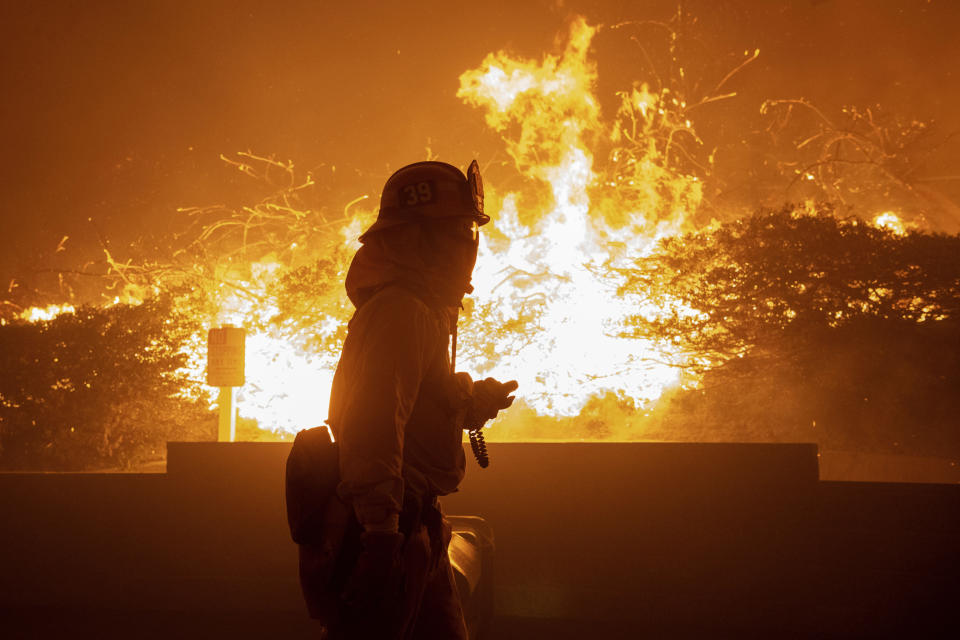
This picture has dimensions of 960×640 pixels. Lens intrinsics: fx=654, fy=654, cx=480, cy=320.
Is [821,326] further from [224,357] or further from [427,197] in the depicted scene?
[224,357]

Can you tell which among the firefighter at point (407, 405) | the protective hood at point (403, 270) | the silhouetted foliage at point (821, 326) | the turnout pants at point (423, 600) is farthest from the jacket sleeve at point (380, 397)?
the silhouetted foliage at point (821, 326)

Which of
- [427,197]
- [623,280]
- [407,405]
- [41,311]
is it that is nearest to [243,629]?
[407,405]

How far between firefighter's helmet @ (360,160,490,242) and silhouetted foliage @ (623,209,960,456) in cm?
517

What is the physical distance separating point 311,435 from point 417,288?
0.66 metres

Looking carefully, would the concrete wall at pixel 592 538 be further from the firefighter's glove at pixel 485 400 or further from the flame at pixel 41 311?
the flame at pixel 41 311

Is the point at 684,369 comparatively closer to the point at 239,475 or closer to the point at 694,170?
the point at 694,170

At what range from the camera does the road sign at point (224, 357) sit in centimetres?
666

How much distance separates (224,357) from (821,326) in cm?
603

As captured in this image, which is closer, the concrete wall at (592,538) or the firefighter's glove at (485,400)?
the firefighter's glove at (485,400)

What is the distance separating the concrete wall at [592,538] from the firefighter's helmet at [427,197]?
290 centimetres

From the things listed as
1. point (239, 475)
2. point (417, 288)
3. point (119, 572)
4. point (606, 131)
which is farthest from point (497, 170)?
point (417, 288)

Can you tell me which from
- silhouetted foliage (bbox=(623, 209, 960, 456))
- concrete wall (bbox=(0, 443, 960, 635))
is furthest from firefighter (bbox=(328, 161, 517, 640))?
silhouetted foliage (bbox=(623, 209, 960, 456))

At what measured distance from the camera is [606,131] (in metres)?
9.97

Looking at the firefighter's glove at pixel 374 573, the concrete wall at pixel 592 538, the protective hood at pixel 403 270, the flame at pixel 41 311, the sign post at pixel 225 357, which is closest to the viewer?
the firefighter's glove at pixel 374 573
